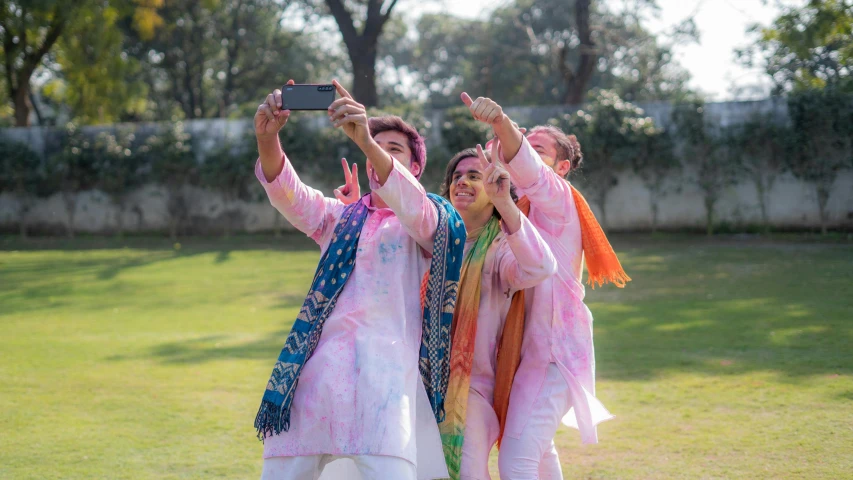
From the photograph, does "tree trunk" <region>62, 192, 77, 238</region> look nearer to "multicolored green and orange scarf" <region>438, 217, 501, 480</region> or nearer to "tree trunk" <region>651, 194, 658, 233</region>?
"tree trunk" <region>651, 194, 658, 233</region>

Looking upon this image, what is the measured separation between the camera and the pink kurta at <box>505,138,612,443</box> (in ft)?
11.3

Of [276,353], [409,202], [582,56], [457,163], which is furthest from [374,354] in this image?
[582,56]

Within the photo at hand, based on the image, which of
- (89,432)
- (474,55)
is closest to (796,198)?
(89,432)

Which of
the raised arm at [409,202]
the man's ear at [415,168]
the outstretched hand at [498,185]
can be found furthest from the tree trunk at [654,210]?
the raised arm at [409,202]

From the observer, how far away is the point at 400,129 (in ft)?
10.7

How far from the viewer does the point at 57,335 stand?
8.72m

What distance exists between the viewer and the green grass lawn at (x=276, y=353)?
4934 millimetres

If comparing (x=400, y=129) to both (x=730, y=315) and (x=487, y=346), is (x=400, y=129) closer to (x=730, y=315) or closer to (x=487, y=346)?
(x=487, y=346)

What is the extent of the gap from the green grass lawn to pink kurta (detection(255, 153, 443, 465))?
1986 millimetres

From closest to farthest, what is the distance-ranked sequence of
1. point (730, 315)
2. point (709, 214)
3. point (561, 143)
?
point (561, 143), point (730, 315), point (709, 214)

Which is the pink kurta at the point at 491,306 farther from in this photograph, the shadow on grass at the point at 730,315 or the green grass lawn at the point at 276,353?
the shadow on grass at the point at 730,315

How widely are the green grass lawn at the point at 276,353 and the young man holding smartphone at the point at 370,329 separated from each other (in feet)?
6.40

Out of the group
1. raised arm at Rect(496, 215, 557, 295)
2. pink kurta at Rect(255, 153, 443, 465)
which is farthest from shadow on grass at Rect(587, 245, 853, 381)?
pink kurta at Rect(255, 153, 443, 465)

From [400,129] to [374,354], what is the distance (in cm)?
88
